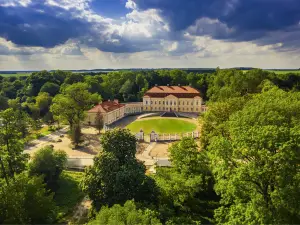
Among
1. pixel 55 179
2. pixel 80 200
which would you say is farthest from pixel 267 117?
pixel 55 179

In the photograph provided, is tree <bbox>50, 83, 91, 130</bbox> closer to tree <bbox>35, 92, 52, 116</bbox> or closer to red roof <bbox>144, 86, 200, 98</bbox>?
tree <bbox>35, 92, 52, 116</bbox>

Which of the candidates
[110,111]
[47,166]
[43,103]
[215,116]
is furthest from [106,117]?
[47,166]

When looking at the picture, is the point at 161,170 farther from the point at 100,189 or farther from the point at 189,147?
the point at 100,189

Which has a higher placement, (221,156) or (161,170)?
(221,156)

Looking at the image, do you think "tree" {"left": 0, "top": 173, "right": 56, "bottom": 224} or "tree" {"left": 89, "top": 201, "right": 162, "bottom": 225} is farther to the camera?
"tree" {"left": 0, "top": 173, "right": 56, "bottom": 224}

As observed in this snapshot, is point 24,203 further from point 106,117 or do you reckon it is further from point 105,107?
point 105,107

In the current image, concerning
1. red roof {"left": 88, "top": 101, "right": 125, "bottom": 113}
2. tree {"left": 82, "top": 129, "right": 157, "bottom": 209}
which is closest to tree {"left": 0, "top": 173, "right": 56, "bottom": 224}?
tree {"left": 82, "top": 129, "right": 157, "bottom": 209}
